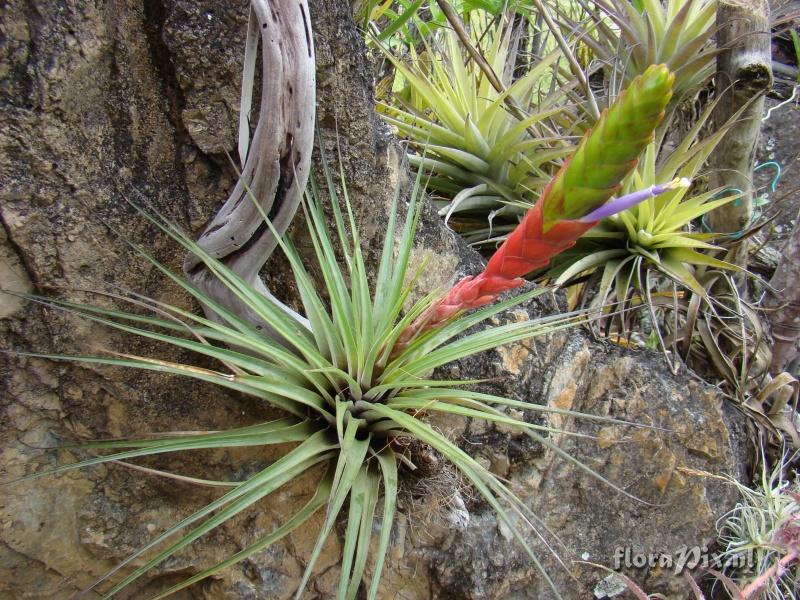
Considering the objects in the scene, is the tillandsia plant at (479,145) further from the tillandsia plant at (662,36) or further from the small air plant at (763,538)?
the small air plant at (763,538)

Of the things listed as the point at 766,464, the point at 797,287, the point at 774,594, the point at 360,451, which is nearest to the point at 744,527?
the point at 774,594

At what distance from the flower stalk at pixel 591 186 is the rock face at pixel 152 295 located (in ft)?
A: 2.31

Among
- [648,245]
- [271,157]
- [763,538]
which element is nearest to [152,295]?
[271,157]

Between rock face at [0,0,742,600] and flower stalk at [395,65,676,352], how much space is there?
2.31ft

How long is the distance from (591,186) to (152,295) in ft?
3.76

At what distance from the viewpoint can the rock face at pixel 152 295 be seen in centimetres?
133

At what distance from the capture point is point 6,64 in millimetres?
1238

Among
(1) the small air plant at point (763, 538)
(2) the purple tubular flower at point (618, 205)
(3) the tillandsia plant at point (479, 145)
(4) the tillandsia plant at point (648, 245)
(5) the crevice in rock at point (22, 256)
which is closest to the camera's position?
(2) the purple tubular flower at point (618, 205)

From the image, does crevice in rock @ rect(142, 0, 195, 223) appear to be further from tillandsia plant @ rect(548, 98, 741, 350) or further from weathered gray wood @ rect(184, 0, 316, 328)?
tillandsia plant @ rect(548, 98, 741, 350)

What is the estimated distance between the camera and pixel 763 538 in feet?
6.98

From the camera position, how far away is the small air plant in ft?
6.85
